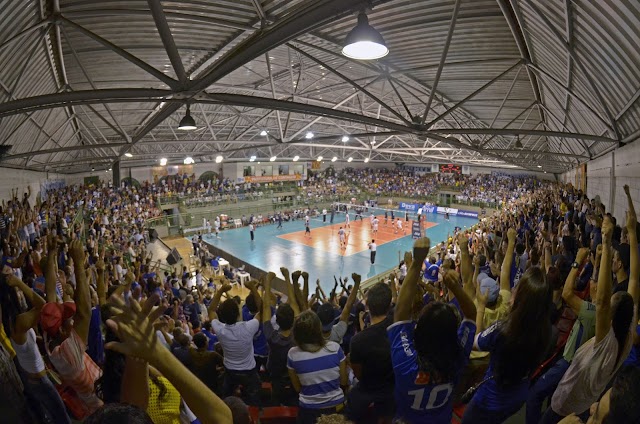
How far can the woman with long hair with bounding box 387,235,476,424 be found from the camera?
6.33 ft

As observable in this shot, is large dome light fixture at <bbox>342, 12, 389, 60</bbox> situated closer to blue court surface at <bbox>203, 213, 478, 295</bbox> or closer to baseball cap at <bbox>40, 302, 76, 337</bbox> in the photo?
baseball cap at <bbox>40, 302, 76, 337</bbox>

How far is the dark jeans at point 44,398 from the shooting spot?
267 centimetres

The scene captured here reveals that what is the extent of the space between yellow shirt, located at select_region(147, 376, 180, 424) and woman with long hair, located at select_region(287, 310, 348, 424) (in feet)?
2.65

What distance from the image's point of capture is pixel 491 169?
47562mm

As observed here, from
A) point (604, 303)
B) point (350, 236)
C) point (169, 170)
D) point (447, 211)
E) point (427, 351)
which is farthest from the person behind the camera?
point (447, 211)

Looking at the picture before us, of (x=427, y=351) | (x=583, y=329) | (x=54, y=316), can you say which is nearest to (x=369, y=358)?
(x=427, y=351)

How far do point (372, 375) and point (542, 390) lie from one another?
1400mm

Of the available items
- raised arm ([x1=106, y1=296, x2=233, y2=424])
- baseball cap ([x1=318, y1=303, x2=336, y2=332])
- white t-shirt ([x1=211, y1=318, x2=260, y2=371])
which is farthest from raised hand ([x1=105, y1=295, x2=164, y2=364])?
baseball cap ([x1=318, y1=303, x2=336, y2=332])

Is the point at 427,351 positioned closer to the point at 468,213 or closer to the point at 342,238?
the point at 342,238

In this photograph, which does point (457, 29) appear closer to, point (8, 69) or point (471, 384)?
point (471, 384)

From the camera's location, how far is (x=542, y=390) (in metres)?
2.68

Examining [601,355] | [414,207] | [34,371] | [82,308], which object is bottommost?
[414,207]

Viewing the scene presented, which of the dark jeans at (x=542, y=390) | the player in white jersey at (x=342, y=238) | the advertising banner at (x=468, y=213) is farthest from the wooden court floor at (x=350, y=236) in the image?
the dark jeans at (x=542, y=390)

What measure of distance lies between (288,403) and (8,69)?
914 cm
